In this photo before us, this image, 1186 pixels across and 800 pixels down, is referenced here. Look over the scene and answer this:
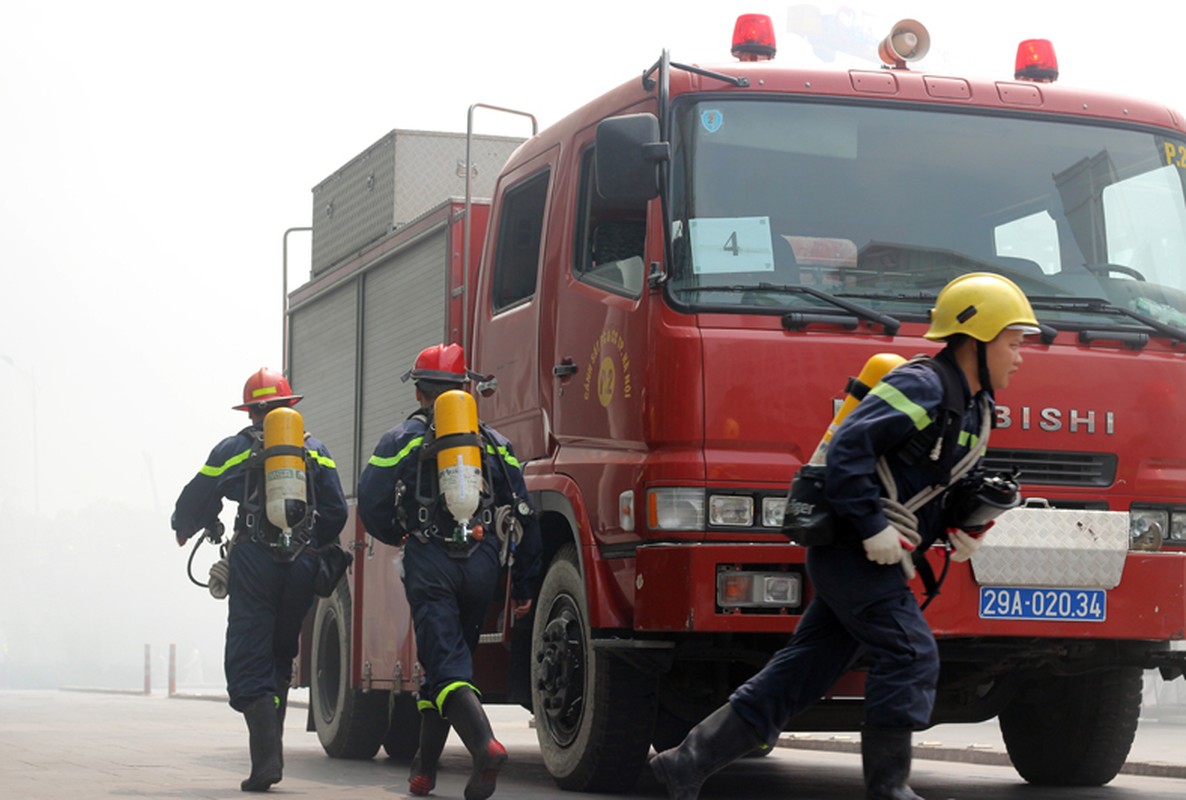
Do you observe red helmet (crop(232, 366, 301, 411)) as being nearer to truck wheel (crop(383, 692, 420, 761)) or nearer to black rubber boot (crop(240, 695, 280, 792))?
black rubber boot (crop(240, 695, 280, 792))

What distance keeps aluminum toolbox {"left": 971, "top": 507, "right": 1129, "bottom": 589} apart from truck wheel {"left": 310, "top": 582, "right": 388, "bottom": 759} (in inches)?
188

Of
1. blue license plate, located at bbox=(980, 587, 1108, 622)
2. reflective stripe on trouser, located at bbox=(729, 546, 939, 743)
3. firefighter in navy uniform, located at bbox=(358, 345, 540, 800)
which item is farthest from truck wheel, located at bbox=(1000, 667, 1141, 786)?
reflective stripe on trouser, located at bbox=(729, 546, 939, 743)

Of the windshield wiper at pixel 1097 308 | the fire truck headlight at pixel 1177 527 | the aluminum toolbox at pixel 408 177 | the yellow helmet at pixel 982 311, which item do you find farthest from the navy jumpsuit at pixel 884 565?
the aluminum toolbox at pixel 408 177

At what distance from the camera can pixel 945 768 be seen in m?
13.1

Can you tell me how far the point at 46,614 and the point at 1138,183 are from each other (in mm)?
99836

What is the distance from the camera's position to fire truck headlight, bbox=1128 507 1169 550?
791cm

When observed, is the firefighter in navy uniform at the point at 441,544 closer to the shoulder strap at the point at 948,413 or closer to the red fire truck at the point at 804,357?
the red fire truck at the point at 804,357

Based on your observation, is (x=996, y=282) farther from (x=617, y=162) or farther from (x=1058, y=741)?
(x=1058, y=741)

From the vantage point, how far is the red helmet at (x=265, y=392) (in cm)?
971

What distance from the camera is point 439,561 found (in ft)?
28.3

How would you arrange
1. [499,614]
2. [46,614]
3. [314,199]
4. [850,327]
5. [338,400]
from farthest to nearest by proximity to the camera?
1. [46,614]
2. [314,199]
3. [338,400]
4. [499,614]
5. [850,327]

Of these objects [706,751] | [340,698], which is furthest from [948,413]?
[340,698]

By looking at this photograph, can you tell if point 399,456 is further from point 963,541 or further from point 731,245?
point 963,541

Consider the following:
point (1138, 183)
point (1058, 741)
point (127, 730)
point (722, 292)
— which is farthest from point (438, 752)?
point (127, 730)
